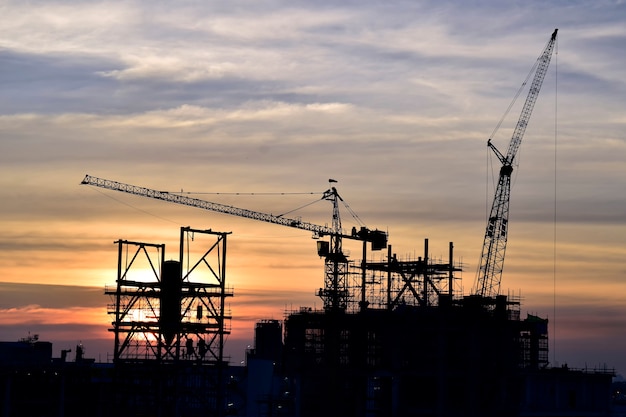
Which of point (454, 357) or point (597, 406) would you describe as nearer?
point (454, 357)

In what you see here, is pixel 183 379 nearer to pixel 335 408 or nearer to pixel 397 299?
pixel 335 408

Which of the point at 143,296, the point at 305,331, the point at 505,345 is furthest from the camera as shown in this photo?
the point at 305,331

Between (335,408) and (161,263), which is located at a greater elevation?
(161,263)

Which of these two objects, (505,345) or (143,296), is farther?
(505,345)

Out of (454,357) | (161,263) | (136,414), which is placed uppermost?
(161,263)

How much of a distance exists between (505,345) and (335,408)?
2773cm

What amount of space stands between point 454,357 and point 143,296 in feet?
150

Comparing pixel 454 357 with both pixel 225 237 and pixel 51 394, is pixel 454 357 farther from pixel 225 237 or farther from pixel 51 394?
pixel 51 394

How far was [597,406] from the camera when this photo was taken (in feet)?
512

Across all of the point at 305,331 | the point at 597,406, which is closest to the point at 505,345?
the point at 597,406

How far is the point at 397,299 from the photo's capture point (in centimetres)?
17000

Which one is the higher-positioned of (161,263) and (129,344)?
(161,263)

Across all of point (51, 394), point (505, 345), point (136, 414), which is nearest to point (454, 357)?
point (505, 345)

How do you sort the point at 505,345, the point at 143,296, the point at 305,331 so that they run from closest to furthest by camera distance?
the point at 143,296 < the point at 505,345 < the point at 305,331
